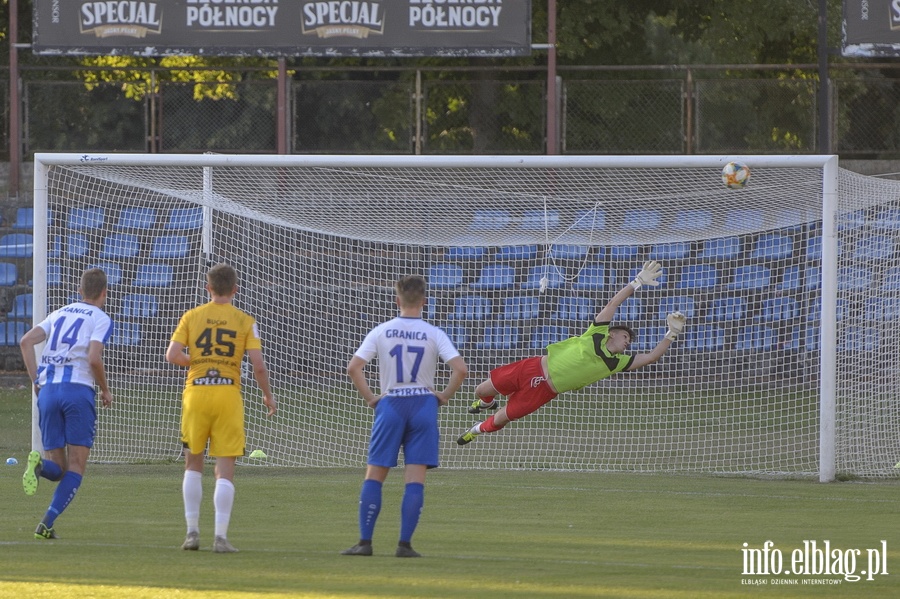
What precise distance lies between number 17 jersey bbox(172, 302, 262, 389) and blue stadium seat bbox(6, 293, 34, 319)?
14468 mm

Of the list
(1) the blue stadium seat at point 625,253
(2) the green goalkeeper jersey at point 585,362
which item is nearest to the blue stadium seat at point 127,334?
(2) the green goalkeeper jersey at point 585,362

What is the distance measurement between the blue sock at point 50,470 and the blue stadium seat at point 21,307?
540 inches

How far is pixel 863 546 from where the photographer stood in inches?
315

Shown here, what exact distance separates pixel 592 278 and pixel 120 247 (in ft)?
20.6

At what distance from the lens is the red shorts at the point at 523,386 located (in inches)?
472

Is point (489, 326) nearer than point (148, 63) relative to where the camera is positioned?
Yes

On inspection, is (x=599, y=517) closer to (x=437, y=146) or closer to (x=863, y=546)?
(x=863, y=546)

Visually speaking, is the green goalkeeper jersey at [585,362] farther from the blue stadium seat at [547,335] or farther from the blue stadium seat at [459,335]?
the blue stadium seat at [459,335]

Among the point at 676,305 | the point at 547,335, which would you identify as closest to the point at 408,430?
the point at 547,335

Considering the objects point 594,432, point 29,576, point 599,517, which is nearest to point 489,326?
point 594,432

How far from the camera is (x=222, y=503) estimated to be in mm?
7516

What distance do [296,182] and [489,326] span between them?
165 inches

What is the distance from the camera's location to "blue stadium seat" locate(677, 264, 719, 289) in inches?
661

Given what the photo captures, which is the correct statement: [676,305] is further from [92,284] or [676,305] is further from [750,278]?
[92,284]
